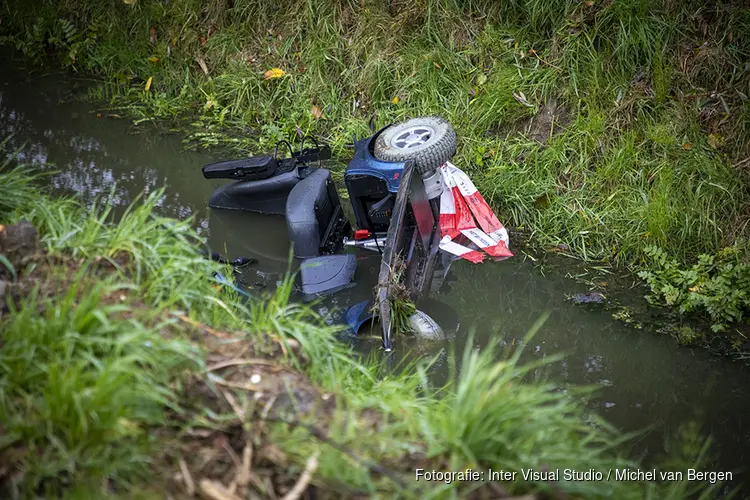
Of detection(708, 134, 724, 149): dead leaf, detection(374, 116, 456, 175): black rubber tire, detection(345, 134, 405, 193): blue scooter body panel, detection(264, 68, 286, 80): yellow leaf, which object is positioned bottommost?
detection(708, 134, 724, 149): dead leaf

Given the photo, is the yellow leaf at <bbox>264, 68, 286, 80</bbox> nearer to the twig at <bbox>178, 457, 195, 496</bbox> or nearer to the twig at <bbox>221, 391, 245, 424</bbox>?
the twig at <bbox>221, 391, 245, 424</bbox>

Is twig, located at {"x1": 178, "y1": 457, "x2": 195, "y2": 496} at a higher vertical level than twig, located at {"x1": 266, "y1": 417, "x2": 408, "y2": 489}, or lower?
higher

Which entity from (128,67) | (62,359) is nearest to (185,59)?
(128,67)

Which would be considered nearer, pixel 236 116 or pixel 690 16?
pixel 690 16

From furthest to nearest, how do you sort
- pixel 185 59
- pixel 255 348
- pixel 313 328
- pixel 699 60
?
pixel 185 59
pixel 699 60
pixel 313 328
pixel 255 348

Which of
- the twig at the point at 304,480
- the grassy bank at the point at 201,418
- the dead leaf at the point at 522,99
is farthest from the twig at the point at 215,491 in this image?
the dead leaf at the point at 522,99

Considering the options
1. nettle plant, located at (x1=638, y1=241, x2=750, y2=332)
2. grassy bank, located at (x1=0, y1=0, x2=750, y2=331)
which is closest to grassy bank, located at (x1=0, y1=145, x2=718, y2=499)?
nettle plant, located at (x1=638, y1=241, x2=750, y2=332)

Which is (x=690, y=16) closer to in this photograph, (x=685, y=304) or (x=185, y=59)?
(x=685, y=304)

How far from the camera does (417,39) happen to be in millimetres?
8188

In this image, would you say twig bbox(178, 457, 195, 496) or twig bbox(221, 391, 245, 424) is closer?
twig bbox(178, 457, 195, 496)

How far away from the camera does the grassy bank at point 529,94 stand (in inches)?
251

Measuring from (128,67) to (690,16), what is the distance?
6.91 meters

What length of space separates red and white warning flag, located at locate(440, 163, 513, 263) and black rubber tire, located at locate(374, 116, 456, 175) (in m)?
0.50

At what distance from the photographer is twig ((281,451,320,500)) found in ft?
7.55
